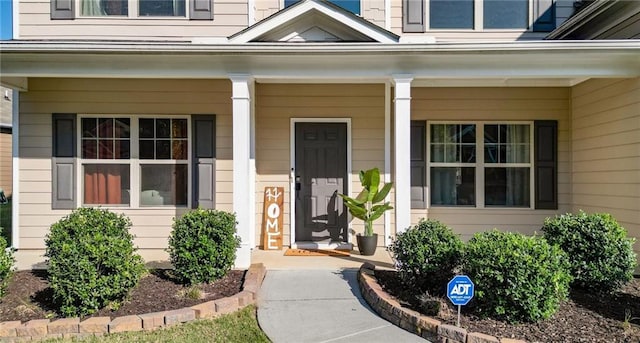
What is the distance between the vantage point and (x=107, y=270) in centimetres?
383

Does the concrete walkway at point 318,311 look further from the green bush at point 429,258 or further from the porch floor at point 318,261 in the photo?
the green bush at point 429,258

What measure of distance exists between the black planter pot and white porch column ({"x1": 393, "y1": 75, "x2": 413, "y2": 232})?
850 millimetres

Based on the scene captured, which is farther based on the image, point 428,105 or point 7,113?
point 7,113

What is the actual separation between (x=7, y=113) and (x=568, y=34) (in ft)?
59.6

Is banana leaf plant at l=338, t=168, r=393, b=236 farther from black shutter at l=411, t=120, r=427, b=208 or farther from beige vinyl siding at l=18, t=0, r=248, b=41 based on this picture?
beige vinyl siding at l=18, t=0, r=248, b=41

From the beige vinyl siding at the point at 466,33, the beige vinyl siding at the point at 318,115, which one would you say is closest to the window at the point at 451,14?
the beige vinyl siding at the point at 466,33

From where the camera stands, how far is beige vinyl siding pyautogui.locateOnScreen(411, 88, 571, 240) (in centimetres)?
671

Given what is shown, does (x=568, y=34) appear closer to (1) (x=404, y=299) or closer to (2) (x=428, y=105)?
(2) (x=428, y=105)

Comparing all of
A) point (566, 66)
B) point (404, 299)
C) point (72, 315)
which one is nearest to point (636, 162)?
point (566, 66)

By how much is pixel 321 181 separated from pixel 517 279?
12.3 feet

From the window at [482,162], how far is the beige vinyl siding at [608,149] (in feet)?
2.45

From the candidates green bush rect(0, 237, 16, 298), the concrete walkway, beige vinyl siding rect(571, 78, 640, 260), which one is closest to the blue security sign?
the concrete walkway

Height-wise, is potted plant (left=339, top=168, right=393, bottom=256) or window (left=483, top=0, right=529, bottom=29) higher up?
window (left=483, top=0, right=529, bottom=29)

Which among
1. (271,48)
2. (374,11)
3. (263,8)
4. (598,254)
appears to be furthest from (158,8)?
(598,254)
